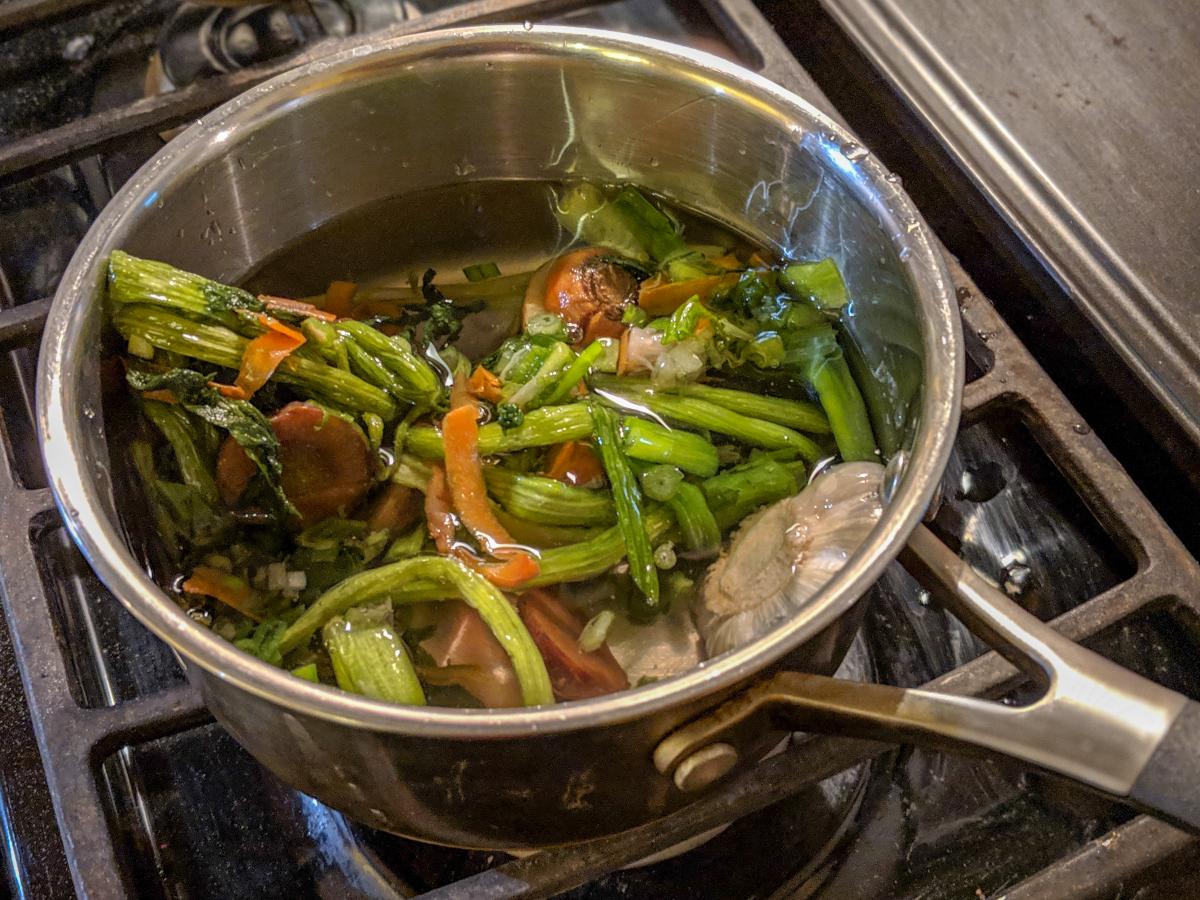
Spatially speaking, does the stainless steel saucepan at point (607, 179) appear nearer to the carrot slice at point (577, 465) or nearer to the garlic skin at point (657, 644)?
the garlic skin at point (657, 644)

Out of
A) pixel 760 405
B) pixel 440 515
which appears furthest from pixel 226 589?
pixel 760 405

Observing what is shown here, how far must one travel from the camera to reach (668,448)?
3.05ft

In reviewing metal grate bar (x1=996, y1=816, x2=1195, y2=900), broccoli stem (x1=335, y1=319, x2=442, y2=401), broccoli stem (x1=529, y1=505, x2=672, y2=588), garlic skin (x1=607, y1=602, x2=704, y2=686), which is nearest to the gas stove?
metal grate bar (x1=996, y1=816, x2=1195, y2=900)

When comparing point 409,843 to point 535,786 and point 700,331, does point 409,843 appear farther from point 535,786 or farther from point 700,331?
point 700,331

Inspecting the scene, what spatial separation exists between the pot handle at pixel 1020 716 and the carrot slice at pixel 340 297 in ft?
2.00

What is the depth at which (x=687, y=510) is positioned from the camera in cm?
91

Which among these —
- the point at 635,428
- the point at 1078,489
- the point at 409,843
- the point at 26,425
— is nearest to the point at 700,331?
the point at 635,428

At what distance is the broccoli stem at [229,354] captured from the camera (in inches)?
34.0

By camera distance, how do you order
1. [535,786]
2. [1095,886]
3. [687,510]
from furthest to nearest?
[687,510] < [1095,886] < [535,786]

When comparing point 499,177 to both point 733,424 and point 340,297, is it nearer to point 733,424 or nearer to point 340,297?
point 340,297

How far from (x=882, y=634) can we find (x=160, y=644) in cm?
73

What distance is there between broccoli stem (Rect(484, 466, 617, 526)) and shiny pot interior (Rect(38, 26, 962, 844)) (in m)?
0.28

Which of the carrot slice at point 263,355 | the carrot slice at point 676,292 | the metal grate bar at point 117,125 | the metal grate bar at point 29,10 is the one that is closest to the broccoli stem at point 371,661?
the carrot slice at point 263,355

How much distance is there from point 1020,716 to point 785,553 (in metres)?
0.30
